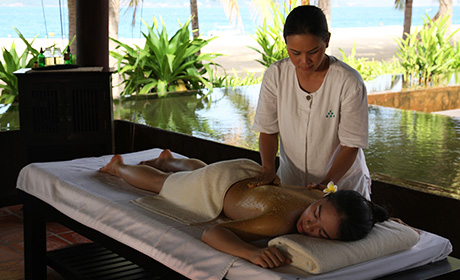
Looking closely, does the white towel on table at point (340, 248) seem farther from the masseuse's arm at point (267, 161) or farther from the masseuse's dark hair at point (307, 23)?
the masseuse's dark hair at point (307, 23)

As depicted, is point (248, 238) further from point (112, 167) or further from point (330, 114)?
point (112, 167)

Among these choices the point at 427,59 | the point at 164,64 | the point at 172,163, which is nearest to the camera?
the point at 172,163

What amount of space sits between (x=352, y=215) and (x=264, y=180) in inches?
22.2

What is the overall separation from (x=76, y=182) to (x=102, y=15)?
200 centimetres

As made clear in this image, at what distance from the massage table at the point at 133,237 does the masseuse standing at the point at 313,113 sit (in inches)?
15.8

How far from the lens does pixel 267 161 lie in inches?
94.0

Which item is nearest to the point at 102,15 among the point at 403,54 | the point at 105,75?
the point at 105,75

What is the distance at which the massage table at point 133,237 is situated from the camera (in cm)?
175

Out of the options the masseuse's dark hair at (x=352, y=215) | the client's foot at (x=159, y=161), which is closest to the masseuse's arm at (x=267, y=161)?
the masseuse's dark hair at (x=352, y=215)

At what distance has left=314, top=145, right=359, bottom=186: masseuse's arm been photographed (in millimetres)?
2188

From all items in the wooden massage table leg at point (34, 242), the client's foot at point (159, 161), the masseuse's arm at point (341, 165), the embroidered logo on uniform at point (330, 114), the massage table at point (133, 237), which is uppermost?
the embroidered logo on uniform at point (330, 114)

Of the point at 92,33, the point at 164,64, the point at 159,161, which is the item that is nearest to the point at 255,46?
the point at 164,64

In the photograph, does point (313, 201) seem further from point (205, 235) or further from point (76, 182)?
point (76, 182)

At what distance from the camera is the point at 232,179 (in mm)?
2326
